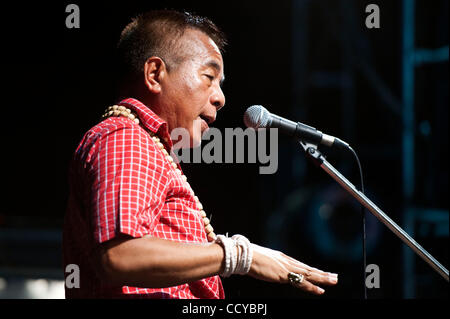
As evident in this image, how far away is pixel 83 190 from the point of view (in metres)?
1.54

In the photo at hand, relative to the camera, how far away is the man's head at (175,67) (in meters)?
1.83

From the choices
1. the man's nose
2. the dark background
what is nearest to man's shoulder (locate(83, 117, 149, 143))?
the man's nose

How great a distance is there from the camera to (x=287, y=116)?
16.9 ft

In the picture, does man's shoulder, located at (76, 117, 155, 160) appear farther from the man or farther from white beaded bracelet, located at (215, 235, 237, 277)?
white beaded bracelet, located at (215, 235, 237, 277)

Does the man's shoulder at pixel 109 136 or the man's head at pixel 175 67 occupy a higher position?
the man's head at pixel 175 67

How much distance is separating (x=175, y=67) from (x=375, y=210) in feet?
2.78

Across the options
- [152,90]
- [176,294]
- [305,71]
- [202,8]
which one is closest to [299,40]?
[305,71]

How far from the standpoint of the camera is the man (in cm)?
136

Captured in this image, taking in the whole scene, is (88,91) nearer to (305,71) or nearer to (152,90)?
(305,71)

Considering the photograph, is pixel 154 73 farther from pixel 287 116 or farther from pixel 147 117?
pixel 287 116
